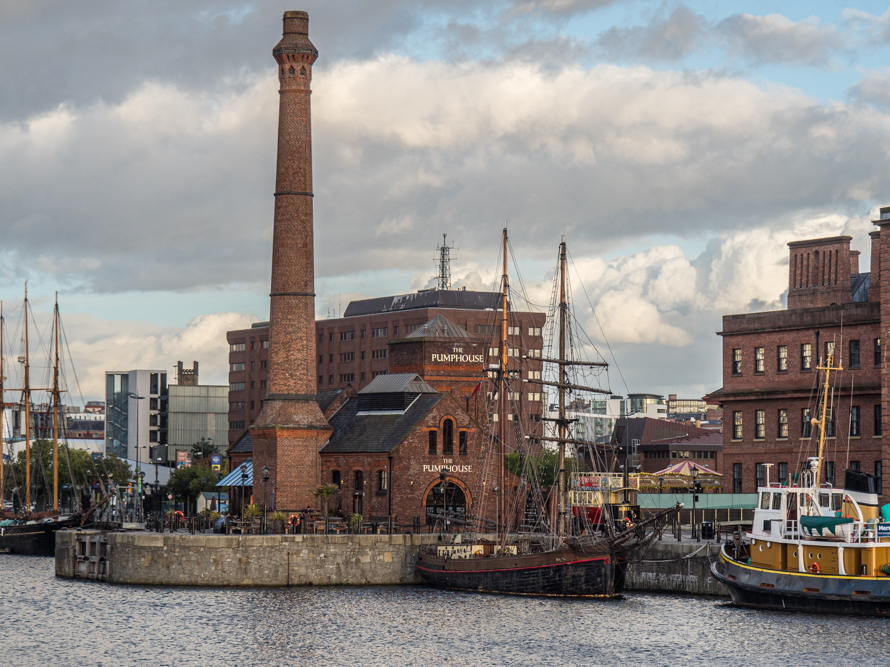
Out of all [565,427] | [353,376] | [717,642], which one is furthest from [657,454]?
[717,642]

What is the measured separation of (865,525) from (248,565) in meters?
29.2

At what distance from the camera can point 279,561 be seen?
66062mm

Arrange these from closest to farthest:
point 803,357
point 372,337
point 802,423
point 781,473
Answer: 1. point 802,423
2. point 803,357
3. point 781,473
4. point 372,337

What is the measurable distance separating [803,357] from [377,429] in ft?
86.6

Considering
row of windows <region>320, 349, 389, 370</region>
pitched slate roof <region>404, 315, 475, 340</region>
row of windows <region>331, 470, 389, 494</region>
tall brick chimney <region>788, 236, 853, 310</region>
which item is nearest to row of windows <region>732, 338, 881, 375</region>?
tall brick chimney <region>788, 236, 853, 310</region>

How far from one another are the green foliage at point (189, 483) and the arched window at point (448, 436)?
181 ft

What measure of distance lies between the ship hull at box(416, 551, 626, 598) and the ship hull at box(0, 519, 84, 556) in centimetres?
4262

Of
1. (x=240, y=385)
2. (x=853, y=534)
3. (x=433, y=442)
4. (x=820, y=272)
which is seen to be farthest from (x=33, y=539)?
(x=240, y=385)

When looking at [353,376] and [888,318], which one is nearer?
[888,318]

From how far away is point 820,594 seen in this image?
5153 cm

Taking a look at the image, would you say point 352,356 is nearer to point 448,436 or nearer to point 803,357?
point 448,436

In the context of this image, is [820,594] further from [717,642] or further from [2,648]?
[2,648]

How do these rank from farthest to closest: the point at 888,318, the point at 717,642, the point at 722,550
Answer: the point at 888,318 → the point at 722,550 → the point at 717,642

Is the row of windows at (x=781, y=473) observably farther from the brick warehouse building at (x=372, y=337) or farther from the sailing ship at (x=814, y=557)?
the brick warehouse building at (x=372, y=337)
